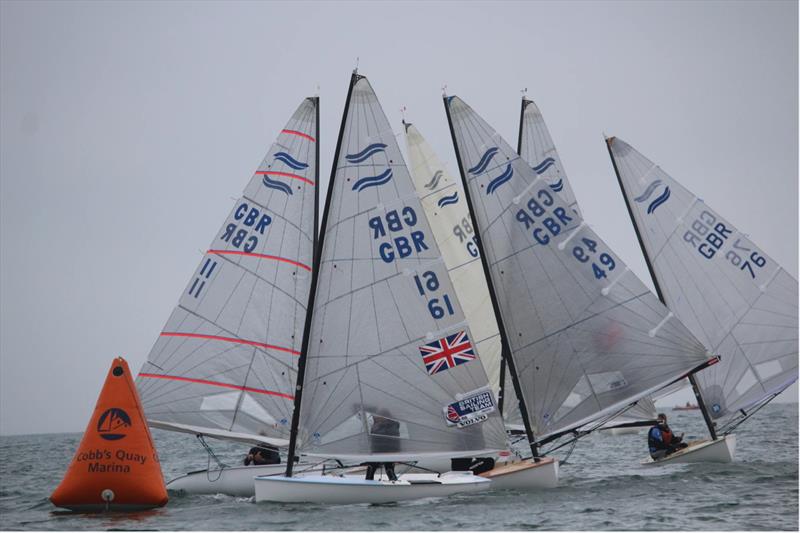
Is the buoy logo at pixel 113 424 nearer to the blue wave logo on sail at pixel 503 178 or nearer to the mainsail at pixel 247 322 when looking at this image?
the mainsail at pixel 247 322

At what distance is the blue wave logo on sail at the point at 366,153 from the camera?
21312 mm

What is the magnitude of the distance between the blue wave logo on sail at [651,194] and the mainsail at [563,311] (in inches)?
199

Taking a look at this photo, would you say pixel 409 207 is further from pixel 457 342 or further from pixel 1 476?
pixel 1 476

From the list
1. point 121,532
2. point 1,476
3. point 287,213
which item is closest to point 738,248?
point 287,213

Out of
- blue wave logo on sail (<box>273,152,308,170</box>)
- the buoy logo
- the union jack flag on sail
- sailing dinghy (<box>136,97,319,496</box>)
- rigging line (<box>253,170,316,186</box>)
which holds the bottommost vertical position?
the buoy logo

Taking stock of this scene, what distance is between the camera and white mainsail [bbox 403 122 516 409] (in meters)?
27.8

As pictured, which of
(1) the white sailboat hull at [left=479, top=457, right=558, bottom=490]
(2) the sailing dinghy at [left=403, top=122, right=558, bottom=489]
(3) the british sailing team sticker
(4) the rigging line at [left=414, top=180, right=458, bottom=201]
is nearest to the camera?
(3) the british sailing team sticker

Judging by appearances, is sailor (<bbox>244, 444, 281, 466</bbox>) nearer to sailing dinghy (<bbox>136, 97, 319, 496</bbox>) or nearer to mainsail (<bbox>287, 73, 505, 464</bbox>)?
sailing dinghy (<bbox>136, 97, 319, 496</bbox>)

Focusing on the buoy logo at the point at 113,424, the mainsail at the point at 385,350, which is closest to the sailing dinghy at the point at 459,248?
the mainsail at the point at 385,350

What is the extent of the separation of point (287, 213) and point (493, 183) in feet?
17.6

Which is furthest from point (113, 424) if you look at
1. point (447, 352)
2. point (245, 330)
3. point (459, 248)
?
point (459, 248)

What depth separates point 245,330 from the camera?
78.0 feet

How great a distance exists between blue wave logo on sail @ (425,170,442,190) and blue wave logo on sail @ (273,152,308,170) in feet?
18.1

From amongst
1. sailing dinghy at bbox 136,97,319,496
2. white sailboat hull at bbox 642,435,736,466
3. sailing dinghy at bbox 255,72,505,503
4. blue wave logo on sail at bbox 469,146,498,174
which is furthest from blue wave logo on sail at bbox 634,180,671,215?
sailing dinghy at bbox 136,97,319,496
